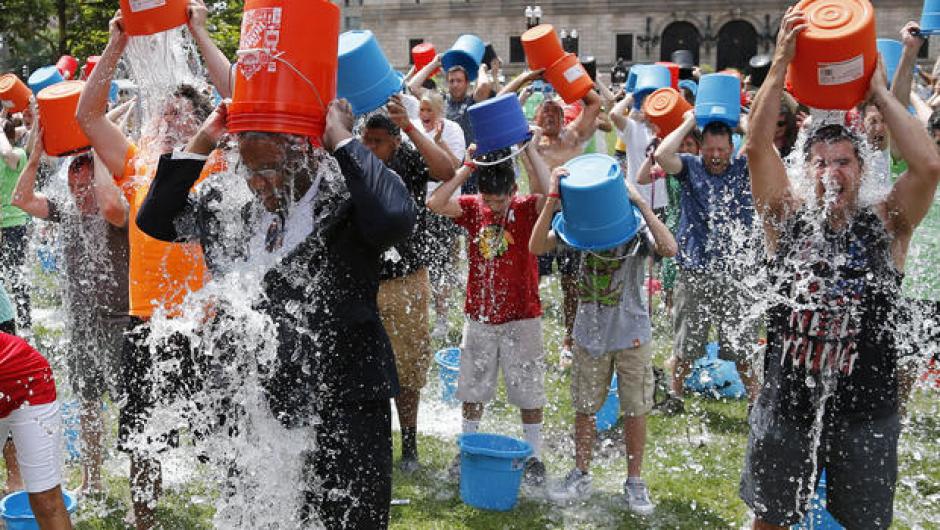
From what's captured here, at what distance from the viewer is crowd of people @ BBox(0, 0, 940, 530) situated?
2936mm

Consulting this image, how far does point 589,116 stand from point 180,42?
339cm

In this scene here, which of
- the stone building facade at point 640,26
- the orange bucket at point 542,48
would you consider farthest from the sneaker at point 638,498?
the stone building facade at point 640,26

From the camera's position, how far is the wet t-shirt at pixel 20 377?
3.56 meters

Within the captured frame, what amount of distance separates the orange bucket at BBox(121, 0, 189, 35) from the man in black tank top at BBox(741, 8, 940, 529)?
216 cm

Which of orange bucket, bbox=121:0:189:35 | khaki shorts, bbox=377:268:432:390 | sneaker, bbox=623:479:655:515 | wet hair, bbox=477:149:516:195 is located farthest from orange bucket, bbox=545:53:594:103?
orange bucket, bbox=121:0:189:35

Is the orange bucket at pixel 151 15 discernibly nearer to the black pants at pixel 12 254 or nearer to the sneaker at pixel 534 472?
the sneaker at pixel 534 472

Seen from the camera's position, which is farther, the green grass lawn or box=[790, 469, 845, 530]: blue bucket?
the green grass lawn

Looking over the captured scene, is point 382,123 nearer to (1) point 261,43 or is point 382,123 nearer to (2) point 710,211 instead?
(1) point 261,43

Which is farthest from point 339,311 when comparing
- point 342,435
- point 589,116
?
point 589,116

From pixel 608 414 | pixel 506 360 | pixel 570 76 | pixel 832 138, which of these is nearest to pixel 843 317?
pixel 832 138

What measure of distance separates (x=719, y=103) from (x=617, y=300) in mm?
1816

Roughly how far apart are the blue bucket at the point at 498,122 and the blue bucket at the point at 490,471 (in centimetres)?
156

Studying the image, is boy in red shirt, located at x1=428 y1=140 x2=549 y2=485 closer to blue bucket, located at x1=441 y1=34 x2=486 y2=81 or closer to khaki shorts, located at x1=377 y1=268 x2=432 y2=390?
khaki shorts, located at x1=377 y1=268 x2=432 y2=390

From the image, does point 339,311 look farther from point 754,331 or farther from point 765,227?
point 754,331
